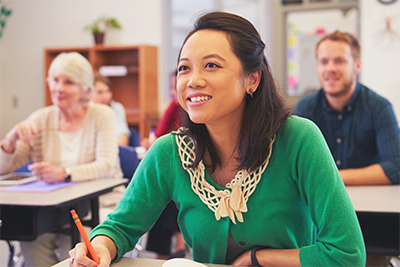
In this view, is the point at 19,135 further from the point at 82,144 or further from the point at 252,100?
the point at 252,100

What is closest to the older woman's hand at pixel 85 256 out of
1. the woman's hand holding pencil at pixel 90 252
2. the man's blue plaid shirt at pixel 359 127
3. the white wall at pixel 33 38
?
the woman's hand holding pencil at pixel 90 252

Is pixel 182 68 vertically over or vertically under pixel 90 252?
over

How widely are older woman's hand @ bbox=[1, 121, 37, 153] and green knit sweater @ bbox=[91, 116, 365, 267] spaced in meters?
1.15

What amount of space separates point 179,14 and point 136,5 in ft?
2.32

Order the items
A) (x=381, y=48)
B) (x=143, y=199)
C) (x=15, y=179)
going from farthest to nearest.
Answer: (x=381, y=48)
(x=15, y=179)
(x=143, y=199)

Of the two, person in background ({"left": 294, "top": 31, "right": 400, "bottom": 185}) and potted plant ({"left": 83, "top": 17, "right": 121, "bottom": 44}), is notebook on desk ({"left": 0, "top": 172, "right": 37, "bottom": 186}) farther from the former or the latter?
potted plant ({"left": 83, "top": 17, "right": 121, "bottom": 44})

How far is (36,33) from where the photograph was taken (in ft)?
20.1

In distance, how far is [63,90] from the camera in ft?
7.41

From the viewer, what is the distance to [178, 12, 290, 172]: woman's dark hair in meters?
1.07

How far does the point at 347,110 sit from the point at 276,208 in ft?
4.06

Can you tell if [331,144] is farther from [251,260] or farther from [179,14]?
[179,14]

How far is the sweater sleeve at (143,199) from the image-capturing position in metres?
1.16

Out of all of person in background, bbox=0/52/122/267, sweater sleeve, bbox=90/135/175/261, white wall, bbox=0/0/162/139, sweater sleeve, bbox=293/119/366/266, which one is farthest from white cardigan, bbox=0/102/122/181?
white wall, bbox=0/0/162/139

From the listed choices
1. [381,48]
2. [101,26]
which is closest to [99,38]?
[101,26]
